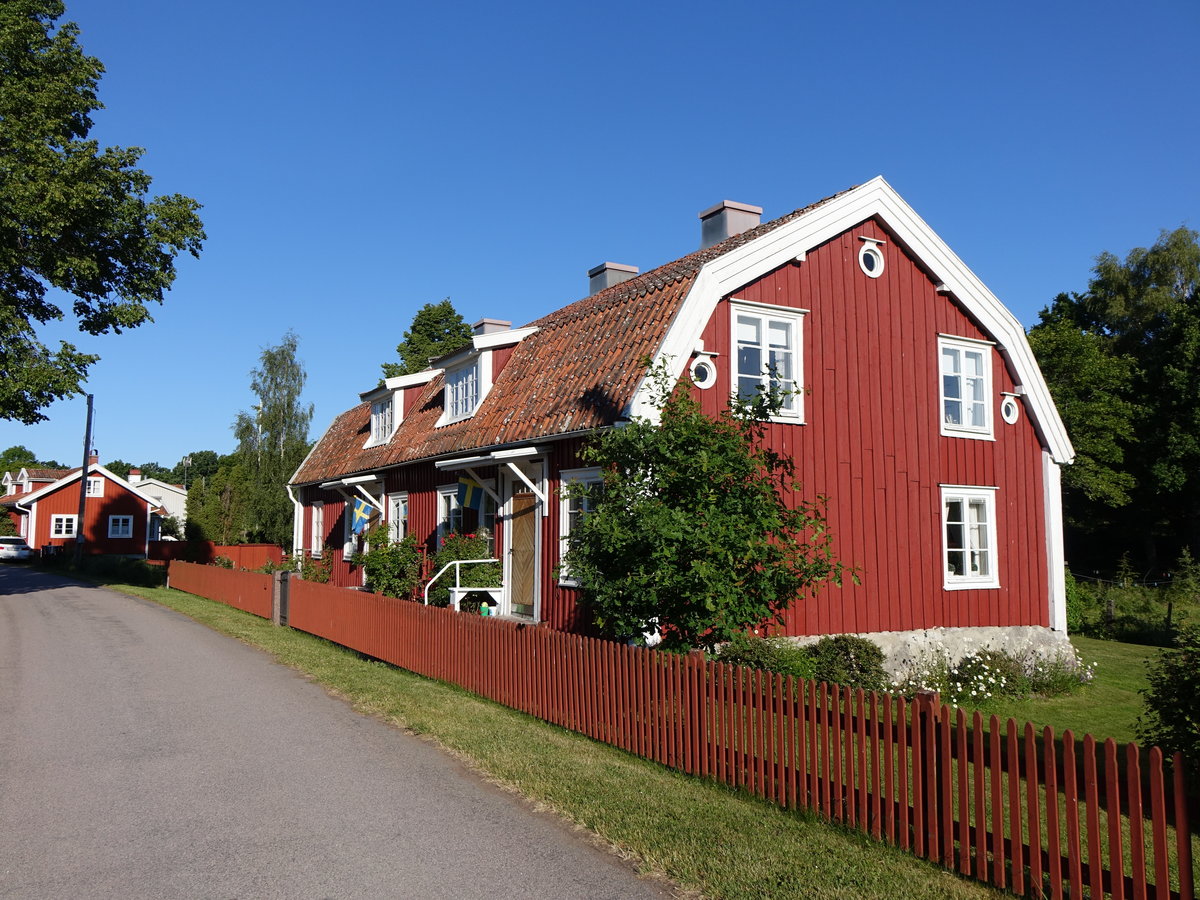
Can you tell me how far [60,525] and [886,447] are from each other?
2229 inches

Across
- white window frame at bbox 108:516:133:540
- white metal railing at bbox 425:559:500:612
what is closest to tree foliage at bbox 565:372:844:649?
white metal railing at bbox 425:559:500:612

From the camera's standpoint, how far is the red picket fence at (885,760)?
4.70 m

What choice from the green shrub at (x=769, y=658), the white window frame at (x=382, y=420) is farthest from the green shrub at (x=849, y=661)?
the white window frame at (x=382, y=420)

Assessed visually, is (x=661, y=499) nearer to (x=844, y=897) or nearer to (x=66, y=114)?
(x=844, y=897)

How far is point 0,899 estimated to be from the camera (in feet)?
16.5

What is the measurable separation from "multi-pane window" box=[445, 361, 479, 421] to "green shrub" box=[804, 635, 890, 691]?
27.0 feet

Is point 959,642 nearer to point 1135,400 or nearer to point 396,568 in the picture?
point 396,568

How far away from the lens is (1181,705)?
25.3 feet

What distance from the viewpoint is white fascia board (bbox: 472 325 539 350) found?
17.7 metres

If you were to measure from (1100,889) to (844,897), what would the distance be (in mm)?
1263

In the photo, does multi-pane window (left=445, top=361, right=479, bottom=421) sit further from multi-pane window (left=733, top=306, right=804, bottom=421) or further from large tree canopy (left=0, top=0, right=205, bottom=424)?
large tree canopy (left=0, top=0, right=205, bottom=424)

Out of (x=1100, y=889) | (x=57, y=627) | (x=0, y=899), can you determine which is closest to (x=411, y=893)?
(x=0, y=899)

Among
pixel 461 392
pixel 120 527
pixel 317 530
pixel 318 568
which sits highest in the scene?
pixel 461 392

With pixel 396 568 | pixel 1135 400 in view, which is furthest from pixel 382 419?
pixel 1135 400
